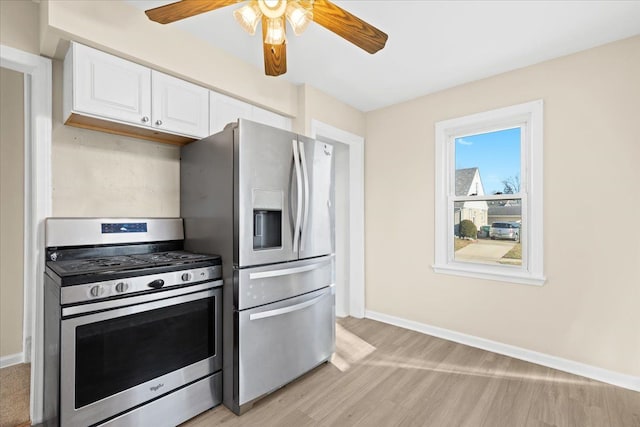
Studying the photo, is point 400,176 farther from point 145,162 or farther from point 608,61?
point 145,162

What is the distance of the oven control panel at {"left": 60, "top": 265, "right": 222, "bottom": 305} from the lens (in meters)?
1.41

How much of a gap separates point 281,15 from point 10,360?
3.39 meters

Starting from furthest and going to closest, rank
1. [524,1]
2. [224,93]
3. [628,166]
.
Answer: [224,93] < [628,166] < [524,1]

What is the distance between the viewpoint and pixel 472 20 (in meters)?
2.07

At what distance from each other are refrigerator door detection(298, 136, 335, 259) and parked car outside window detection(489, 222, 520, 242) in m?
1.61

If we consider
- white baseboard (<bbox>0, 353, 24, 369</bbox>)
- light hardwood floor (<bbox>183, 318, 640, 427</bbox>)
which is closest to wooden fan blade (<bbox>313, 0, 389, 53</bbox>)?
light hardwood floor (<bbox>183, 318, 640, 427</bbox>)

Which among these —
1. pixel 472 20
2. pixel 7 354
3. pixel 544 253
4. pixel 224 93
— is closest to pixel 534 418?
pixel 544 253

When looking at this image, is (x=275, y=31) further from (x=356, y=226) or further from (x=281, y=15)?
(x=356, y=226)

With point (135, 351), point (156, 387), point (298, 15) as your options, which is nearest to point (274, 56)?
point (298, 15)

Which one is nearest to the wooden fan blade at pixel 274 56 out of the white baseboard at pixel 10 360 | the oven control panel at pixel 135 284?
the oven control panel at pixel 135 284

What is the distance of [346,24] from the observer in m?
1.46

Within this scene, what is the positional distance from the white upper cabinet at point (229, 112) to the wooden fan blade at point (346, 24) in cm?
121

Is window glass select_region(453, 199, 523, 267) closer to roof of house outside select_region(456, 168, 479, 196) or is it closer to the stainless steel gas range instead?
roof of house outside select_region(456, 168, 479, 196)

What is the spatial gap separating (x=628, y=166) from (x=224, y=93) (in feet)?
10.2
